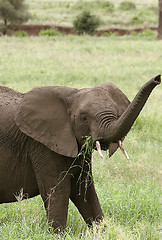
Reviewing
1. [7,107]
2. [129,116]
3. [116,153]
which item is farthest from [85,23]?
[129,116]

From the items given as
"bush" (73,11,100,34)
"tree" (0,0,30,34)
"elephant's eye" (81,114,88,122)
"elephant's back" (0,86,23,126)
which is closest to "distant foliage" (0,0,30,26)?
"tree" (0,0,30,34)

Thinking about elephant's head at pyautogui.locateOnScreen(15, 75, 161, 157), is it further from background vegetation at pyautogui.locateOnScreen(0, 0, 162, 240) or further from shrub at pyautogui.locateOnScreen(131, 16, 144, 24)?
shrub at pyautogui.locateOnScreen(131, 16, 144, 24)

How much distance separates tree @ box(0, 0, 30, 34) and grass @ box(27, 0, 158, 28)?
270cm

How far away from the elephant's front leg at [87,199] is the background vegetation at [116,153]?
13 cm

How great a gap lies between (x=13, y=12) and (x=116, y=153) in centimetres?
2945

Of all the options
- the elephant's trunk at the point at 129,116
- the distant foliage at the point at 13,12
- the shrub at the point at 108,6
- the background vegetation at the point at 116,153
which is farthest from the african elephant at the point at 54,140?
the shrub at the point at 108,6

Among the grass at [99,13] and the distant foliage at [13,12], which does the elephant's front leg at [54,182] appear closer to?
the distant foliage at [13,12]

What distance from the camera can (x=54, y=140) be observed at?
408 cm

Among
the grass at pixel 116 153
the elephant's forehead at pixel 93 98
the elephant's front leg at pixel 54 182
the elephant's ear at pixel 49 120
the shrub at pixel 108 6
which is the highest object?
the elephant's forehead at pixel 93 98

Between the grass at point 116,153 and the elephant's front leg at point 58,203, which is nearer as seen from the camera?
the elephant's front leg at point 58,203

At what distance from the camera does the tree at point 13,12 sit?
34.6m

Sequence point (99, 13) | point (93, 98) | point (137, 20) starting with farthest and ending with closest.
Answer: point (99, 13)
point (137, 20)
point (93, 98)

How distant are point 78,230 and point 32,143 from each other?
0.99 meters

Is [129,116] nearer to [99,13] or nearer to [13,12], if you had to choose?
[13,12]
